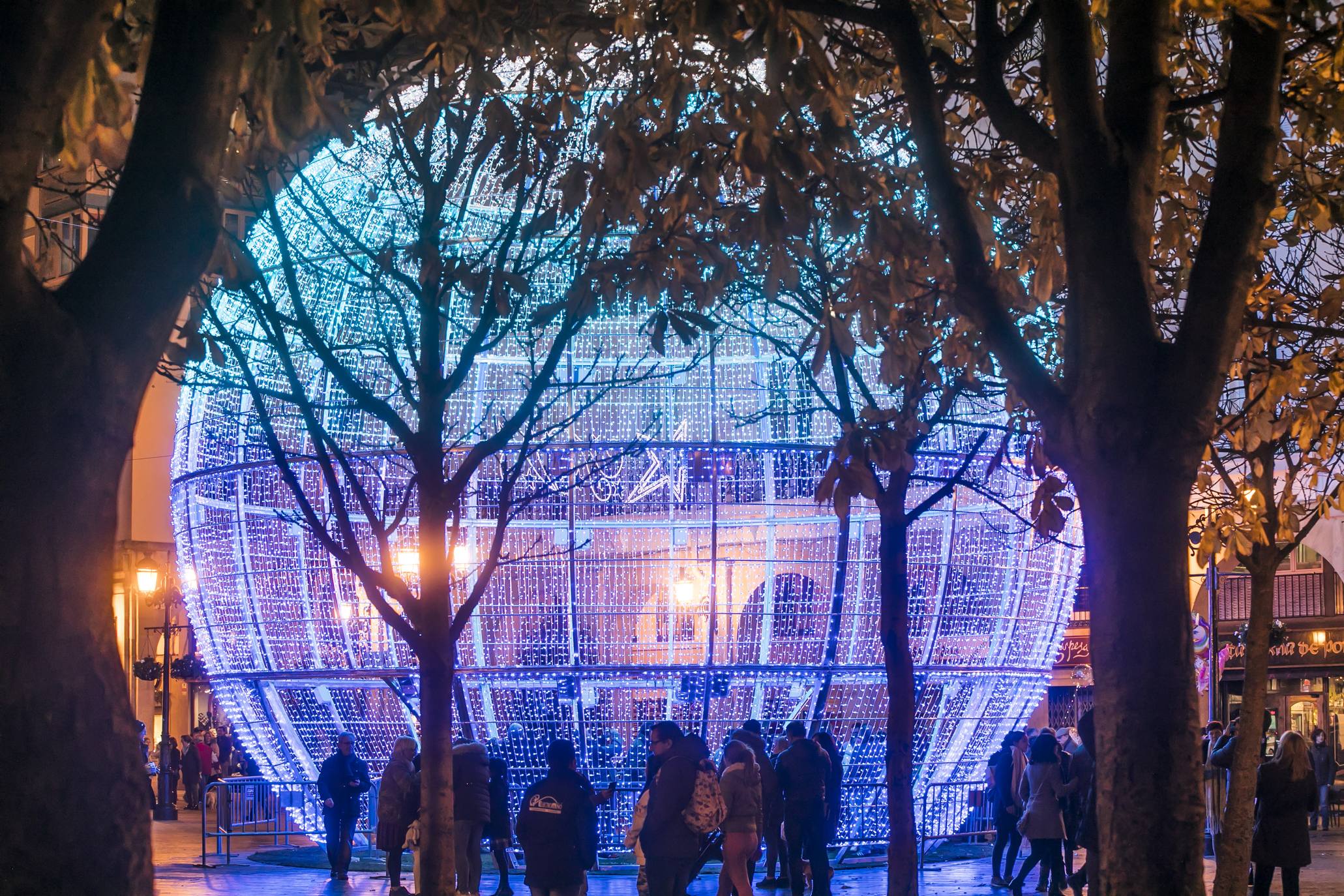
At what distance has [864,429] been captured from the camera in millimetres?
6906

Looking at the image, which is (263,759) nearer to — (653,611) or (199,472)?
(199,472)

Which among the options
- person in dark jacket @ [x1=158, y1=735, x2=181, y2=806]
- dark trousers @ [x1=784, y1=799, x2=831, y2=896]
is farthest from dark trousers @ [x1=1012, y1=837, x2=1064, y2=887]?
person in dark jacket @ [x1=158, y1=735, x2=181, y2=806]

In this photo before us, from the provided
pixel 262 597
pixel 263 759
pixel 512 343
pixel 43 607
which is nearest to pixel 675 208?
pixel 43 607

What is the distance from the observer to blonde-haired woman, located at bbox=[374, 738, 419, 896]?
14.1m

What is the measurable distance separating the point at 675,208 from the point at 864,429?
199 cm

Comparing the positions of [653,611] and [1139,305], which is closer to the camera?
[1139,305]

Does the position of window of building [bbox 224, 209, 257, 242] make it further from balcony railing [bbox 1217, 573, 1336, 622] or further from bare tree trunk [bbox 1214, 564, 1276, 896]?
balcony railing [bbox 1217, 573, 1336, 622]

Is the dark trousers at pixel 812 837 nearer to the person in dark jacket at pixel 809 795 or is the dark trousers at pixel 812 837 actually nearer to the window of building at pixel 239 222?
the person in dark jacket at pixel 809 795

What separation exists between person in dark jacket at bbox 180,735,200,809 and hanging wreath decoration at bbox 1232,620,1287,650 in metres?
19.7

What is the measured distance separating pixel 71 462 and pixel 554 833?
A: 675 centimetres

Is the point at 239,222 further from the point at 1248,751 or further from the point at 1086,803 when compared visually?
the point at 1248,751

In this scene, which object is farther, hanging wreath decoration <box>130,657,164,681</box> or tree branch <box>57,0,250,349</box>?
hanging wreath decoration <box>130,657,164,681</box>

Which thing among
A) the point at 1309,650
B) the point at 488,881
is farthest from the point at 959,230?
the point at 1309,650

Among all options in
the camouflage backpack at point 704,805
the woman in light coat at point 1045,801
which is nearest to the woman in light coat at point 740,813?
the camouflage backpack at point 704,805
